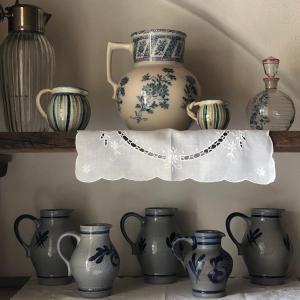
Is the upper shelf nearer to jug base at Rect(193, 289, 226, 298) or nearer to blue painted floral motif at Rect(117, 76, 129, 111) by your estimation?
blue painted floral motif at Rect(117, 76, 129, 111)

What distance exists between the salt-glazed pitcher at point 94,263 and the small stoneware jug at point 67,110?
0.55 ft

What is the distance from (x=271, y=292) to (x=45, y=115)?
46 cm

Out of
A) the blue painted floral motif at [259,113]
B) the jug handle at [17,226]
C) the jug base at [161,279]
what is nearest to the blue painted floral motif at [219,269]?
the jug base at [161,279]

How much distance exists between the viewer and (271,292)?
2.92 ft

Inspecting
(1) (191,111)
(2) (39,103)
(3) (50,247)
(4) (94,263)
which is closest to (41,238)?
(3) (50,247)

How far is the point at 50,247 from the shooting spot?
0.93 m

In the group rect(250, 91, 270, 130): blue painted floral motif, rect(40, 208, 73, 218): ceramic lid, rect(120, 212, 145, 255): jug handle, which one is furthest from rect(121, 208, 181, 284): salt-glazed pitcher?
rect(250, 91, 270, 130): blue painted floral motif

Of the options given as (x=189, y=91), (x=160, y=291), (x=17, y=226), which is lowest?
(x=160, y=291)

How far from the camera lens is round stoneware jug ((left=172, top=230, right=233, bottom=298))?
86 cm

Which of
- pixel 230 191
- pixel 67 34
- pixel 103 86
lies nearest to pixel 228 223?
pixel 230 191

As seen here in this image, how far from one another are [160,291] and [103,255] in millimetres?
115

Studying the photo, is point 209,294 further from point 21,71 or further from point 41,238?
point 21,71

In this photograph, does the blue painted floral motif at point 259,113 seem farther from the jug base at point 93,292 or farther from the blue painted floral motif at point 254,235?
the jug base at point 93,292

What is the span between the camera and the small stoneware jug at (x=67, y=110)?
0.84 m
